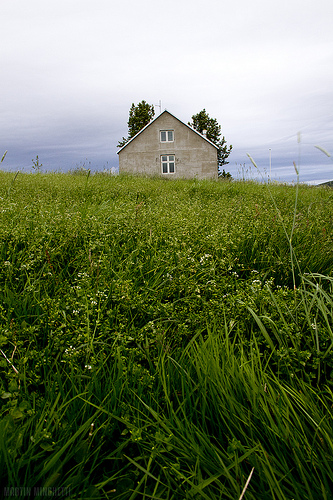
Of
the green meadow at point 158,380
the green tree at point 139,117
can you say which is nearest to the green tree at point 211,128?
the green tree at point 139,117

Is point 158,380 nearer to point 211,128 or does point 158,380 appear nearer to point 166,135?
point 166,135

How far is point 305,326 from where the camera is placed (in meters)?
2.13

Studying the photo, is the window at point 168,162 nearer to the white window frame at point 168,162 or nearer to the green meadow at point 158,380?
the white window frame at point 168,162

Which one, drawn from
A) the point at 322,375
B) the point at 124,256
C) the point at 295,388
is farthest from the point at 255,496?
the point at 124,256

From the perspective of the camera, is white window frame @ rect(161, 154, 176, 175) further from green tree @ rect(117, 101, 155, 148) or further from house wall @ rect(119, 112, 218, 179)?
green tree @ rect(117, 101, 155, 148)

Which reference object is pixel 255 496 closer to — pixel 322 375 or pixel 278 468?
pixel 278 468

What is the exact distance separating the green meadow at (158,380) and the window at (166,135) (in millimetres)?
31494

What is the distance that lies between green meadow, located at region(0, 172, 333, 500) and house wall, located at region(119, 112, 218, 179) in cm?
3055

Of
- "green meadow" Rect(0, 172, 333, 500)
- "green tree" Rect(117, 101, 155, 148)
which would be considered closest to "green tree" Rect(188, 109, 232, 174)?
"green tree" Rect(117, 101, 155, 148)

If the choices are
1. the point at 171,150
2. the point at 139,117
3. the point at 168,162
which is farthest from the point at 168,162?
the point at 139,117

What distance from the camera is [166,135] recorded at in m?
32.5

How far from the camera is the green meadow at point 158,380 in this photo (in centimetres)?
127

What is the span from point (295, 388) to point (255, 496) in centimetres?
58

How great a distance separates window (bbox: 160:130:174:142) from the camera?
32.4 metres
